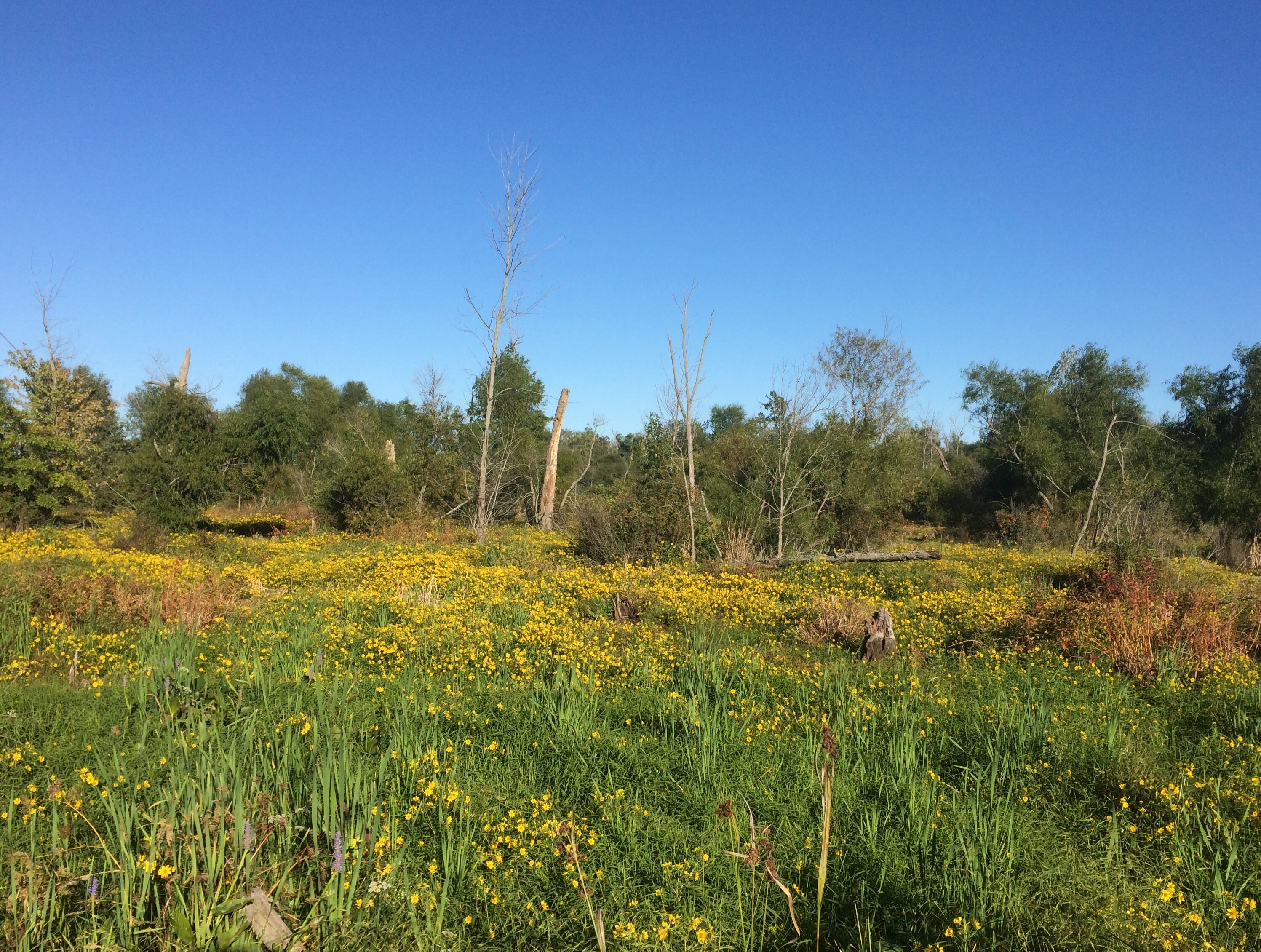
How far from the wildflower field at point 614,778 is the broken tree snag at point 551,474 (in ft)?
52.2

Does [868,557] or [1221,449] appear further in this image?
[1221,449]

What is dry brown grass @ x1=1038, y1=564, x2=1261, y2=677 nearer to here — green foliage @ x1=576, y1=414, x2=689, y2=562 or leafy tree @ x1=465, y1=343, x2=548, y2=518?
green foliage @ x1=576, y1=414, x2=689, y2=562

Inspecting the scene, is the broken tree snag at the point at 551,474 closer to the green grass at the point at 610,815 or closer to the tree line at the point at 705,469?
the tree line at the point at 705,469

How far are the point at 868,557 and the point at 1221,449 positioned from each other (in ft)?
50.8

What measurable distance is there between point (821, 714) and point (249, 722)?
12.1 feet

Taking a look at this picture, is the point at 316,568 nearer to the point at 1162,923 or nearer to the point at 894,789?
the point at 894,789

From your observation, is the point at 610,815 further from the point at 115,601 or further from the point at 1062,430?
the point at 1062,430

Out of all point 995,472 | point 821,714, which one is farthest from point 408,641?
point 995,472

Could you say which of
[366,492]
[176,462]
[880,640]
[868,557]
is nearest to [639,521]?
[868,557]

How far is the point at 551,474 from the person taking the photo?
24.5 meters

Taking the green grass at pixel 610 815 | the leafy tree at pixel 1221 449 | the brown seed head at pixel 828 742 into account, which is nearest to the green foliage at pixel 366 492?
the green grass at pixel 610 815

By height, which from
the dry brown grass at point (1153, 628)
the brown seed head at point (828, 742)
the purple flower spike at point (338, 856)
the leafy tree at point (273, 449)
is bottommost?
the purple flower spike at point (338, 856)

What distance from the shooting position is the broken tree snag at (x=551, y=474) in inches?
936

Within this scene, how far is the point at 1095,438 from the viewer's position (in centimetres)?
2347
